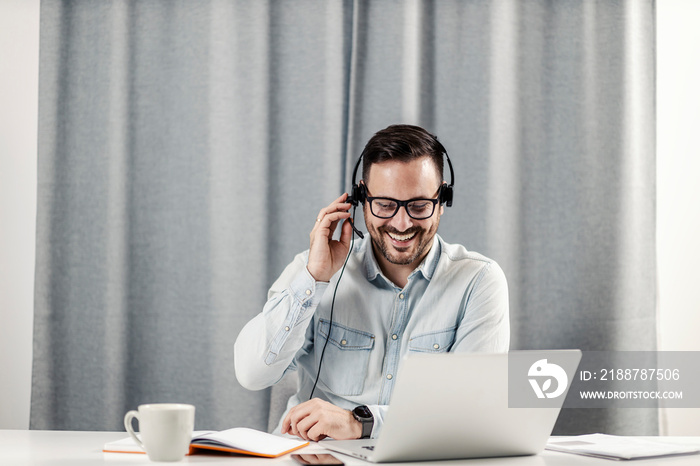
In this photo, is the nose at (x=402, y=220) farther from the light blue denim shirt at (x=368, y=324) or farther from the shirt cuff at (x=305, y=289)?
the shirt cuff at (x=305, y=289)

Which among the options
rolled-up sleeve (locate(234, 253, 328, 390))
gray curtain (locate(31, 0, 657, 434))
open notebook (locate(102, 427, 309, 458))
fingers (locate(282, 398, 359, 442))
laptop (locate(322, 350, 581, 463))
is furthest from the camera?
gray curtain (locate(31, 0, 657, 434))

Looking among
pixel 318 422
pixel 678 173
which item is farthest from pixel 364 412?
pixel 678 173

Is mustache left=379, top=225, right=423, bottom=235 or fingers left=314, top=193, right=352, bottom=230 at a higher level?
fingers left=314, top=193, right=352, bottom=230

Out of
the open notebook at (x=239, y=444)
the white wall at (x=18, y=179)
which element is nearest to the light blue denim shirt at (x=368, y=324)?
the open notebook at (x=239, y=444)

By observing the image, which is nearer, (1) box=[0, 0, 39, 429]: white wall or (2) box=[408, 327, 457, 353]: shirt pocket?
(2) box=[408, 327, 457, 353]: shirt pocket

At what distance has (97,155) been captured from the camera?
2305 mm

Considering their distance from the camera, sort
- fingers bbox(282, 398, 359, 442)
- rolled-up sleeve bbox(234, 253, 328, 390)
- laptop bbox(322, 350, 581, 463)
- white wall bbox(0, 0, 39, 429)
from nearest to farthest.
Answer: laptop bbox(322, 350, 581, 463)
fingers bbox(282, 398, 359, 442)
rolled-up sleeve bbox(234, 253, 328, 390)
white wall bbox(0, 0, 39, 429)

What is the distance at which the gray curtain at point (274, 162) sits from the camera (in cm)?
223

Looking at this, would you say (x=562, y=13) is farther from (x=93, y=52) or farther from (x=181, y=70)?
(x=93, y=52)

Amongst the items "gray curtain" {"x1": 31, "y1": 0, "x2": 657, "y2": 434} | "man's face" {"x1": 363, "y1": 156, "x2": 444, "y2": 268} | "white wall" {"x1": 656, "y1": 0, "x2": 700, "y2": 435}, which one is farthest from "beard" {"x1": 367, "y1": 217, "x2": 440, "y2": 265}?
"white wall" {"x1": 656, "y1": 0, "x2": 700, "y2": 435}

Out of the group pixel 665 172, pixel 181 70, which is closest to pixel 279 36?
pixel 181 70

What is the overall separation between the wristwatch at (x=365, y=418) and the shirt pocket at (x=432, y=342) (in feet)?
0.96

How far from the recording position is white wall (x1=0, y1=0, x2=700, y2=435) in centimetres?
232

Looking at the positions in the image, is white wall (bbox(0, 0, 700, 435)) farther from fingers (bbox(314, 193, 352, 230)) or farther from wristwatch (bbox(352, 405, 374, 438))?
wristwatch (bbox(352, 405, 374, 438))
